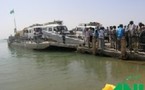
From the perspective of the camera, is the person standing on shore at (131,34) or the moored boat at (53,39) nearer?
the person standing on shore at (131,34)

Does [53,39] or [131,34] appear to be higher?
[131,34]

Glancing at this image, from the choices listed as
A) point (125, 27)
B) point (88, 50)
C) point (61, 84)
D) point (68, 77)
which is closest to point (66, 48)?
point (88, 50)

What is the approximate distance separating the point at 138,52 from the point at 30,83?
654 cm

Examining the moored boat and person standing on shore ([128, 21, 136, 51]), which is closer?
person standing on shore ([128, 21, 136, 51])

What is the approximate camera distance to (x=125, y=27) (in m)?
16.6

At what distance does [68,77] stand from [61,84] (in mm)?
1523

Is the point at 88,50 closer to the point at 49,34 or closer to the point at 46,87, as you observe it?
the point at 49,34

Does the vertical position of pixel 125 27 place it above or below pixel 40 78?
above

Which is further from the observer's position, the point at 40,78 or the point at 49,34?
the point at 49,34

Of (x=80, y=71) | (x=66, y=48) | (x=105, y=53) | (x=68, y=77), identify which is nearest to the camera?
(x=68, y=77)

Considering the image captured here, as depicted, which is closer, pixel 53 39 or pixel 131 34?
pixel 131 34

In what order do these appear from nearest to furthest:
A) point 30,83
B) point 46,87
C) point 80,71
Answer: point 46,87, point 30,83, point 80,71

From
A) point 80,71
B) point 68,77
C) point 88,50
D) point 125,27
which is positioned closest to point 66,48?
point 88,50

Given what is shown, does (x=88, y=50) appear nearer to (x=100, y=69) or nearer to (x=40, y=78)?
(x=100, y=69)
